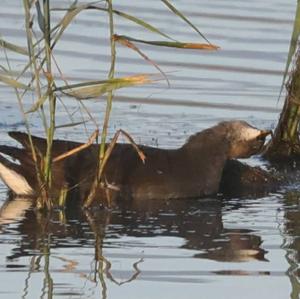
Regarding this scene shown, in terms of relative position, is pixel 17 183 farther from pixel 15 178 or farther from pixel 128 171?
pixel 128 171

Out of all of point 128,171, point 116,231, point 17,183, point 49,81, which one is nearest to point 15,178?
point 17,183

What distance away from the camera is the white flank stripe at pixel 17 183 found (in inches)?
415

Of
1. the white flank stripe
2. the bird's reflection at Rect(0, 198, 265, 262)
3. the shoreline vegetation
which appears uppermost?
the shoreline vegetation

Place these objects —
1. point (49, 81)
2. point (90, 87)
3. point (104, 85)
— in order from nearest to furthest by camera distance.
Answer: point (104, 85) < point (90, 87) < point (49, 81)

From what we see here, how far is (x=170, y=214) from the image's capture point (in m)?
10.2

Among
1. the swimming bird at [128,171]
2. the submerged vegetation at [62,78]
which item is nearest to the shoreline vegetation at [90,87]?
the submerged vegetation at [62,78]

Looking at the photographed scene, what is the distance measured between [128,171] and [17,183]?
2.51 feet

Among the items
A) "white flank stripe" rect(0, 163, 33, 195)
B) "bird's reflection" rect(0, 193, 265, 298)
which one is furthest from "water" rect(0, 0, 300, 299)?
"white flank stripe" rect(0, 163, 33, 195)

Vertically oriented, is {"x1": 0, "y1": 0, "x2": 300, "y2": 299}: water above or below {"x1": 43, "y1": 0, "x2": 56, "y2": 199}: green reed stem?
below

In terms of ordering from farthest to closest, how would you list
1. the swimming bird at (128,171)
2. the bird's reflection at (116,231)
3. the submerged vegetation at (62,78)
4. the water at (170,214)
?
the swimming bird at (128,171)
the submerged vegetation at (62,78)
the bird's reflection at (116,231)
the water at (170,214)

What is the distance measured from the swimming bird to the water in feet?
0.49

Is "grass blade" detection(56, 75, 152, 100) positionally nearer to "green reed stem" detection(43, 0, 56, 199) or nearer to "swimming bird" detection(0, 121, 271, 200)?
"green reed stem" detection(43, 0, 56, 199)

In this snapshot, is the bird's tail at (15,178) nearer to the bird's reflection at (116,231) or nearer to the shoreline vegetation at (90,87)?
the bird's reflection at (116,231)

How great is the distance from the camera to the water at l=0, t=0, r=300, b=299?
27.0 ft
